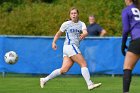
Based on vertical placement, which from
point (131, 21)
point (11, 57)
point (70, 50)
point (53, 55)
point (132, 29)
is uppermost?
point (131, 21)

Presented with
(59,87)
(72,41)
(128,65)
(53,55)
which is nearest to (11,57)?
(53,55)

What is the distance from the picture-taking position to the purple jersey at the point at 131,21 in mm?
10320

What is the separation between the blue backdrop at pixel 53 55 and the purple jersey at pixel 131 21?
803 centimetres

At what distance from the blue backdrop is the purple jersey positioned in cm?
803

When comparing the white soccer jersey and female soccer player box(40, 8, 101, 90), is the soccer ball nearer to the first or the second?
female soccer player box(40, 8, 101, 90)

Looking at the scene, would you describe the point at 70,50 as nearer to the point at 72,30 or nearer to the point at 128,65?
the point at 72,30

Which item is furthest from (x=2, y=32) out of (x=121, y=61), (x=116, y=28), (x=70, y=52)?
(x=70, y=52)

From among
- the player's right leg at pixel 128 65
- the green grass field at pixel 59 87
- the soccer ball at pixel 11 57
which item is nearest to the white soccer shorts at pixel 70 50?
the green grass field at pixel 59 87

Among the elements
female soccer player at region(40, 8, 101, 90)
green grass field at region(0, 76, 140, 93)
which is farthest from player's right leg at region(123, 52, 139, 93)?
female soccer player at region(40, 8, 101, 90)

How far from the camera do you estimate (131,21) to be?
10.4m

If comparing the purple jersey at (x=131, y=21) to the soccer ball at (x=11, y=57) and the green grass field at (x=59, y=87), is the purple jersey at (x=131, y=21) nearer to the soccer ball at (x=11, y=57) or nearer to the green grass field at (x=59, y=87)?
the green grass field at (x=59, y=87)

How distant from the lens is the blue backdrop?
18.4 meters

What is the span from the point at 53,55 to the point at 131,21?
823 centimetres

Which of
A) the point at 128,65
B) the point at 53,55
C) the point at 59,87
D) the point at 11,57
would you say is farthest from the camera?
the point at 53,55
